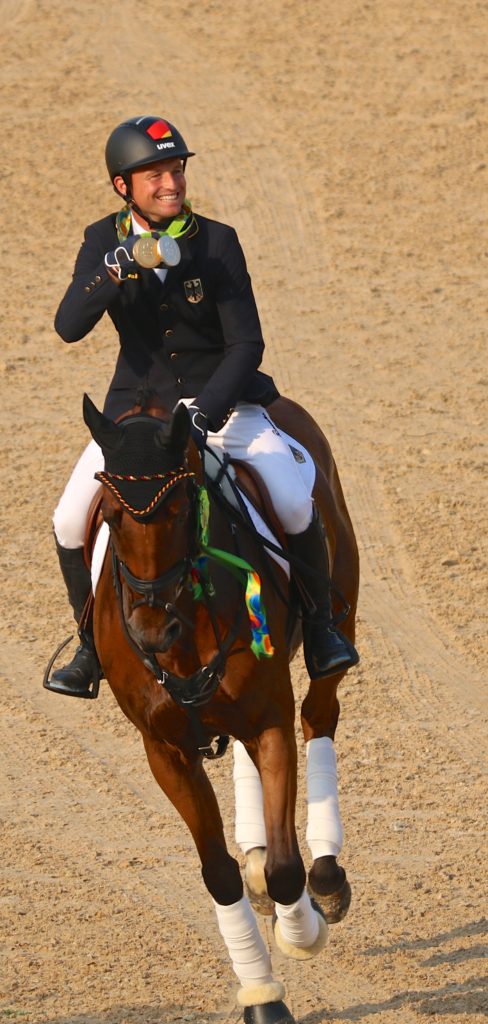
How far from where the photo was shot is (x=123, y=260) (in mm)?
6766

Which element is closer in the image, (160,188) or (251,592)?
(251,592)

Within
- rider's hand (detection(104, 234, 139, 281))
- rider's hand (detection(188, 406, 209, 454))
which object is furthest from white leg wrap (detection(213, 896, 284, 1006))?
rider's hand (detection(104, 234, 139, 281))

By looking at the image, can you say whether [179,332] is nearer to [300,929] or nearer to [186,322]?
[186,322]

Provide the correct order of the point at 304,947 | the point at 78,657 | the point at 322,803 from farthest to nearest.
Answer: the point at 322,803, the point at 78,657, the point at 304,947

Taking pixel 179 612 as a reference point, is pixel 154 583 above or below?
above

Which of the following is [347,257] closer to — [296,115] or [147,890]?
[296,115]

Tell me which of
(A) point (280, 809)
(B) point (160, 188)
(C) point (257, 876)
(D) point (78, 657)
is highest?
(B) point (160, 188)

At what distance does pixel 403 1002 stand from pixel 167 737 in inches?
76.0

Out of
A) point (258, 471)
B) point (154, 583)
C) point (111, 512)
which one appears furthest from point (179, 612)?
point (258, 471)

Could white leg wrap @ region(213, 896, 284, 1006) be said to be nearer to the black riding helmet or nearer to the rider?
the rider

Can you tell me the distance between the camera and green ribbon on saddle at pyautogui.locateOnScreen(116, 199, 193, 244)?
731 cm

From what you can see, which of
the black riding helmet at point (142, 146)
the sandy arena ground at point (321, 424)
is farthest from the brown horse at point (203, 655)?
the black riding helmet at point (142, 146)

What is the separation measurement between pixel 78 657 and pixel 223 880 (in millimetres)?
1372

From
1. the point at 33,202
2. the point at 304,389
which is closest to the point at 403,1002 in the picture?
the point at 304,389
